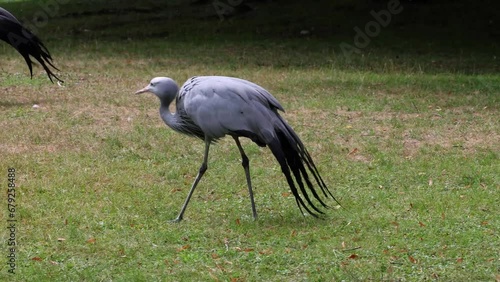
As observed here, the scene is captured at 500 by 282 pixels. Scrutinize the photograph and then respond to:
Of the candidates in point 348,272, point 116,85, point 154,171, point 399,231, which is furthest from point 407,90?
point 348,272

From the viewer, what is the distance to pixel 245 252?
512 centimetres

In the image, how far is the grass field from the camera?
4.99 meters

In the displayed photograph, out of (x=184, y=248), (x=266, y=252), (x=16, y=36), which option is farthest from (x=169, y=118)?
(x=16, y=36)

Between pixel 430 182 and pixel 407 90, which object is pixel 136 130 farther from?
pixel 407 90

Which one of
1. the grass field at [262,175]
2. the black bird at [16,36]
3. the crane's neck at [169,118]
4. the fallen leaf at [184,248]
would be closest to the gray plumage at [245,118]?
the crane's neck at [169,118]

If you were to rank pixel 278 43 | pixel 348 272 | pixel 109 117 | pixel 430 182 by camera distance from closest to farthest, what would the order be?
1. pixel 348 272
2. pixel 430 182
3. pixel 109 117
4. pixel 278 43

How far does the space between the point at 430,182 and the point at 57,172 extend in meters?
2.93

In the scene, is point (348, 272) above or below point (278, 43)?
above

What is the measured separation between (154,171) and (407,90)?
4.50m

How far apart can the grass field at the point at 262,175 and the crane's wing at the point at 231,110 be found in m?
0.61

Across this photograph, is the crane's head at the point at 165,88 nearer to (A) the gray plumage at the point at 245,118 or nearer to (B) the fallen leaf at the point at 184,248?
(A) the gray plumage at the point at 245,118

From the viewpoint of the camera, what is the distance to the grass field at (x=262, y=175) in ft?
16.4

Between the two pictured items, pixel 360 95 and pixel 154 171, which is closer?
pixel 154 171

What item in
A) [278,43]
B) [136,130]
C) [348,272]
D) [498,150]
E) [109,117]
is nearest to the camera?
[348,272]
